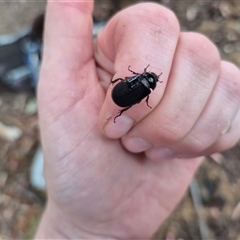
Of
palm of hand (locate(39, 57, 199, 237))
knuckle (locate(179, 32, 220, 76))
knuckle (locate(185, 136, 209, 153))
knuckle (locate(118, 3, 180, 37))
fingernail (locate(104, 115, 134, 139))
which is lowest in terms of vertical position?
palm of hand (locate(39, 57, 199, 237))

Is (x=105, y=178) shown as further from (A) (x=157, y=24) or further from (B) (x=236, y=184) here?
(B) (x=236, y=184)

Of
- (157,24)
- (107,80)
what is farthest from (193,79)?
(107,80)

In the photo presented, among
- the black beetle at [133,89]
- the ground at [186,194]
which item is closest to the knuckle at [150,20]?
the black beetle at [133,89]

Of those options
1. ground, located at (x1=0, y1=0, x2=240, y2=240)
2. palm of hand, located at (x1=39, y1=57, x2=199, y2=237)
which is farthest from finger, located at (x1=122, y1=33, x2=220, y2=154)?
ground, located at (x1=0, y1=0, x2=240, y2=240)

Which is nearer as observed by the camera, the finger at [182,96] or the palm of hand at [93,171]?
the finger at [182,96]

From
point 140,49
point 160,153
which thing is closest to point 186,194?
point 160,153

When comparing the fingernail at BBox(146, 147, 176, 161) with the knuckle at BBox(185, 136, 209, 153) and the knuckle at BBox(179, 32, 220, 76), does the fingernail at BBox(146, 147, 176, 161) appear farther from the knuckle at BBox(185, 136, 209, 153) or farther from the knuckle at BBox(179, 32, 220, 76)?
the knuckle at BBox(179, 32, 220, 76)

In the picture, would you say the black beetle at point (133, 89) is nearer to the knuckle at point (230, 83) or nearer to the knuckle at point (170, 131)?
the knuckle at point (170, 131)
